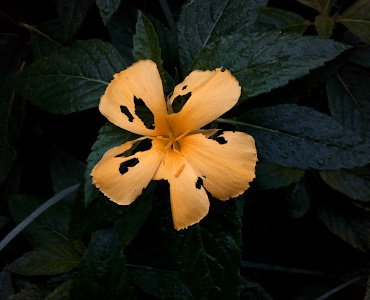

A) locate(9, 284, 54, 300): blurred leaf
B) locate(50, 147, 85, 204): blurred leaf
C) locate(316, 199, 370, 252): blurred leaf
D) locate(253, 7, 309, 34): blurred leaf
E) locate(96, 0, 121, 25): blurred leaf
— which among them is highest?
Result: locate(96, 0, 121, 25): blurred leaf

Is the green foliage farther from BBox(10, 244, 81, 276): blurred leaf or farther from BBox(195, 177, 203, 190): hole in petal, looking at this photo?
BBox(195, 177, 203, 190): hole in petal

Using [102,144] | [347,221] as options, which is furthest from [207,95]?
[347,221]

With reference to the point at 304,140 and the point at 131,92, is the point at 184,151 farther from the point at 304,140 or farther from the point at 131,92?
the point at 304,140

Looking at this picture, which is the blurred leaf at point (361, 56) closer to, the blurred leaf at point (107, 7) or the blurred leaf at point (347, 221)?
the blurred leaf at point (347, 221)

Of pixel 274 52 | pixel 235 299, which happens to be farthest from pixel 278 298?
pixel 274 52

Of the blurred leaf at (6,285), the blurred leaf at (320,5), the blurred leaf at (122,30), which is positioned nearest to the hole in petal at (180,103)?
the blurred leaf at (122,30)

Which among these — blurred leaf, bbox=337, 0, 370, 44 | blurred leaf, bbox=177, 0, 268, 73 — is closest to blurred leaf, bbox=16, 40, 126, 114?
blurred leaf, bbox=177, 0, 268, 73

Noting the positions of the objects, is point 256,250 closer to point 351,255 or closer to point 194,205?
point 351,255
